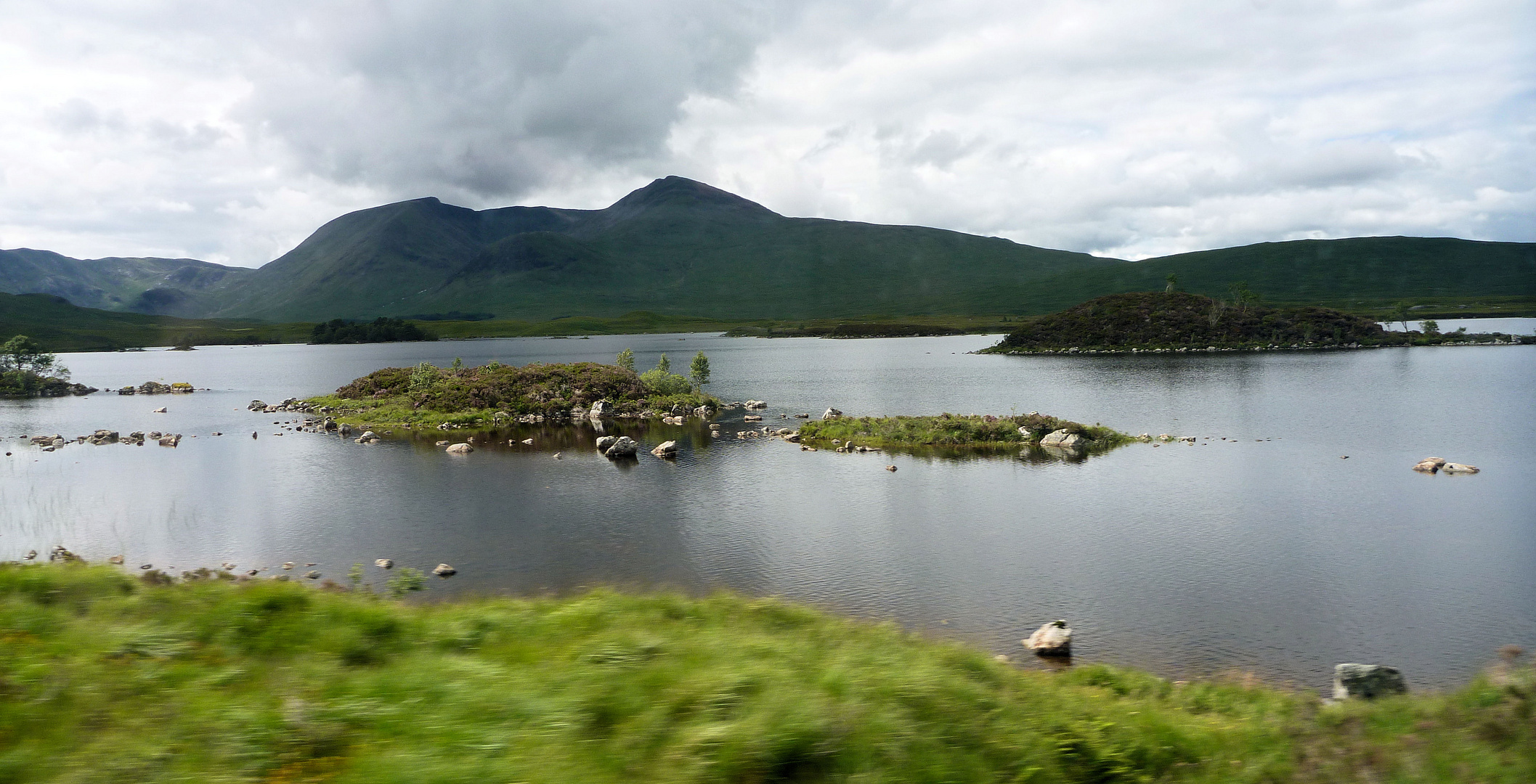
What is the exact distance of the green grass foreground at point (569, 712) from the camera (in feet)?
25.0

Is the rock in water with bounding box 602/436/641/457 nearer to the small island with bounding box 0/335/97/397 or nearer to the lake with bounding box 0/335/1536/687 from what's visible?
the lake with bounding box 0/335/1536/687

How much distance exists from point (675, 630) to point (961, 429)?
43459 millimetres

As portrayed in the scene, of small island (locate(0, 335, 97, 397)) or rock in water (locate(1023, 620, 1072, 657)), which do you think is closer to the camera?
rock in water (locate(1023, 620, 1072, 657))

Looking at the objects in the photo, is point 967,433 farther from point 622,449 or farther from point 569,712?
point 569,712

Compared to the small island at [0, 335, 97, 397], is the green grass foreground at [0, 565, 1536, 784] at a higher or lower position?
lower

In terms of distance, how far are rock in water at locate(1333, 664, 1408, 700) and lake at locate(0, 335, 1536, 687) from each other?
2658mm

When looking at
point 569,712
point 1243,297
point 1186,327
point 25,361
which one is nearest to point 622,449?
point 569,712

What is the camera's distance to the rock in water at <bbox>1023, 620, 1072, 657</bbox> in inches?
800

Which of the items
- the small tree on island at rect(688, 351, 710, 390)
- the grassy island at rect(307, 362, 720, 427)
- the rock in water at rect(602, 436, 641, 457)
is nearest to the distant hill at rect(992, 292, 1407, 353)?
the small tree on island at rect(688, 351, 710, 390)

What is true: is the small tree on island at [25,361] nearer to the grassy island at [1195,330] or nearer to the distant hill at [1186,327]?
the grassy island at [1195,330]

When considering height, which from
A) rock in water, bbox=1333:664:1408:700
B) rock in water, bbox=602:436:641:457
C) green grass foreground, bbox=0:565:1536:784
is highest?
green grass foreground, bbox=0:565:1536:784

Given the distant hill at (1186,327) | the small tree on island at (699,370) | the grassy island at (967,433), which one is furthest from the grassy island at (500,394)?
the distant hill at (1186,327)

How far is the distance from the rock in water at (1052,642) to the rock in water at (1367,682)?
5.86 meters

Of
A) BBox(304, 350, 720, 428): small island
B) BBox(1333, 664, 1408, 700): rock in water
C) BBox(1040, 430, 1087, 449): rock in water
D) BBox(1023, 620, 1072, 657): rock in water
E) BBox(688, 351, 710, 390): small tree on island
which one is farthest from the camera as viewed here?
BBox(688, 351, 710, 390): small tree on island
